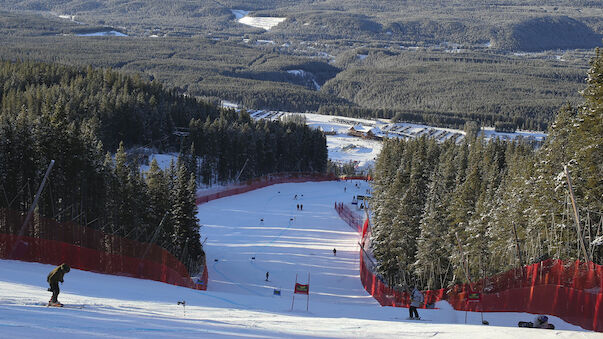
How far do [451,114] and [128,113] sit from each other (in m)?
131

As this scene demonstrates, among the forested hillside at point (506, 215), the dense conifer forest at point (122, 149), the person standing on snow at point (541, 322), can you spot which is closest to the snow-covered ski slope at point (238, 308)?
the person standing on snow at point (541, 322)

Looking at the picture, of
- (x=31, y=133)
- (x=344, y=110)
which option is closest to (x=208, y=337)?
(x=31, y=133)

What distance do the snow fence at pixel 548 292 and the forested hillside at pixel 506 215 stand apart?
→ 928 mm

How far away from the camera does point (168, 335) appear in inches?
625

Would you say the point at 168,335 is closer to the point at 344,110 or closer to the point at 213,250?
the point at 213,250

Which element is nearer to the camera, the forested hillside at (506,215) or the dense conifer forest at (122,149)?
the forested hillside at (506,215)

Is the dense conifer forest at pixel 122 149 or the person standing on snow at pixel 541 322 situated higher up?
the person standing on snow at pixel 541 322

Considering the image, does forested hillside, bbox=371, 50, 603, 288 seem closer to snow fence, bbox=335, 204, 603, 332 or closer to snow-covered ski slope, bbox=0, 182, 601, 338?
snow fence, bbox=335, 204, 603, 332

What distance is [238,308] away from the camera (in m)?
23.0

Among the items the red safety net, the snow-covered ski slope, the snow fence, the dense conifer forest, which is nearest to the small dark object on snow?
the snow-covered ski slope

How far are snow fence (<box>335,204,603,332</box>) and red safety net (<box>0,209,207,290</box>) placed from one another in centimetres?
1173

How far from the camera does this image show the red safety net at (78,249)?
2556 cm

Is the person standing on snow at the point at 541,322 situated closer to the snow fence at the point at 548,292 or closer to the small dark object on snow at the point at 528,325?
the small dark object on snow at the point at 528,325

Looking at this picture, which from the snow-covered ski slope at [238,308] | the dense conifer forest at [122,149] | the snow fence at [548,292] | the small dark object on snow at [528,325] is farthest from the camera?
the dense conifer forest at [122,149]
